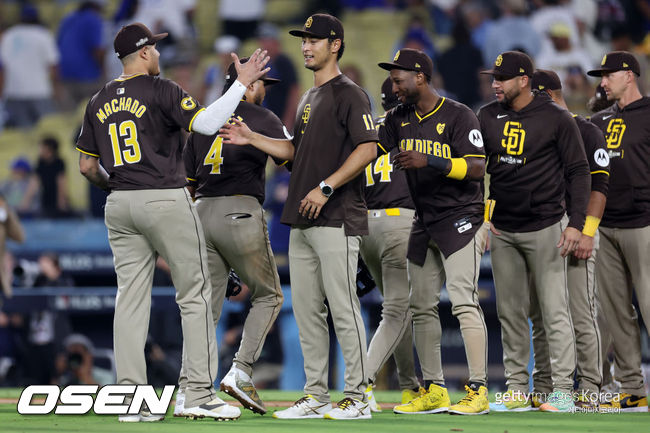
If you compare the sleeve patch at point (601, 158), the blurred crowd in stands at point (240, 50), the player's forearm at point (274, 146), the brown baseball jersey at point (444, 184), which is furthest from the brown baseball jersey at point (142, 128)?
the blurred crowd in stands at point (240, 50)

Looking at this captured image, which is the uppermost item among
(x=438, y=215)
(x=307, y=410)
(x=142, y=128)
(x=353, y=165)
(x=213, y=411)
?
(x=142, y=128)

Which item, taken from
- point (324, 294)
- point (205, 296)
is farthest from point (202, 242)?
point (324, 294)

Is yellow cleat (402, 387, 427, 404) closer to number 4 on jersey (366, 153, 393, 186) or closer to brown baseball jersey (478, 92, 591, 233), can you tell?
brown baseball jersey (478, 92, 591, 233)

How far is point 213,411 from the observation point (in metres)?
5.46

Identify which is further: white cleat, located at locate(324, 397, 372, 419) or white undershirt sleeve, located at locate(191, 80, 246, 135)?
white cleat, located at locate(324, 397, 372, 419)

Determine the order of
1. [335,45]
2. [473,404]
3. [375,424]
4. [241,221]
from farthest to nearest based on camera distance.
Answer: [241,221] → [473,404] → [335,45] → [375,424]

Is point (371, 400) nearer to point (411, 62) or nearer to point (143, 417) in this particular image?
point (143, 417)

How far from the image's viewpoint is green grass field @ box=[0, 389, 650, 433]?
16.5 feet

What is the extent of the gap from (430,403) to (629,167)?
7.33 feet

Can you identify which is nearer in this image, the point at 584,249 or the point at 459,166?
the point at 459,166

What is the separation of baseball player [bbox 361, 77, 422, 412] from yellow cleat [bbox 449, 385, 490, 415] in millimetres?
729

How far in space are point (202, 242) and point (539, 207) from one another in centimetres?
223

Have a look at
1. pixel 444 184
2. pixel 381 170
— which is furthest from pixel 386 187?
pixel 444 184

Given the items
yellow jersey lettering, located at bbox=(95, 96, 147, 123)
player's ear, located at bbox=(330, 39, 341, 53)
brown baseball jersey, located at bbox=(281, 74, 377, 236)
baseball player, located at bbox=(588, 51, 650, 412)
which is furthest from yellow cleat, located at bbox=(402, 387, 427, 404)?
yellow jersey lettering, located at bbox=(95, 96, 147, 123)
